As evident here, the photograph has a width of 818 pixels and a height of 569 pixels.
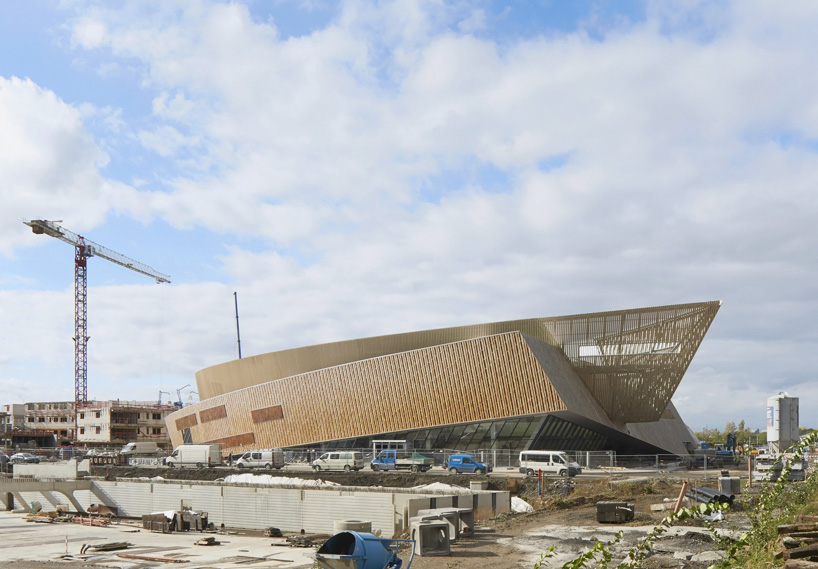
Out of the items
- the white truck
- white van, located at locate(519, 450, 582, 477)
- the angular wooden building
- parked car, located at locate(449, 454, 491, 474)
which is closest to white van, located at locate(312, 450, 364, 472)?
the angular wooden building

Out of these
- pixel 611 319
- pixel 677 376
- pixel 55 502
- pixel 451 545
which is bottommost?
pixel 55 502

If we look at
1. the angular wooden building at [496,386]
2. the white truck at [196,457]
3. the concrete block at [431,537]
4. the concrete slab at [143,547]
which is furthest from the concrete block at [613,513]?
the white truck at [196,457]

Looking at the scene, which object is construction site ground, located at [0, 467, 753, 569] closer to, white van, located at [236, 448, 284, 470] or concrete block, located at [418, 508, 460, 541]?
concrete block, located at [418, 508, 460, 541]

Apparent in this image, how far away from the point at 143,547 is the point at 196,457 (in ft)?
75.1

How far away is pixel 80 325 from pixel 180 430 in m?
67.9

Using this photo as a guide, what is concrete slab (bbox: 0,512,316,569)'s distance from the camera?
82.7 ft

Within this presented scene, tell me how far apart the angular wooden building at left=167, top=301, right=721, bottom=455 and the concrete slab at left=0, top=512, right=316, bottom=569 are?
15208mm

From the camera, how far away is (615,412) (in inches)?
2002

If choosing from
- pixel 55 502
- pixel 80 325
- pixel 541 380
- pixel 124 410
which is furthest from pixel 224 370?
pixel 80 325

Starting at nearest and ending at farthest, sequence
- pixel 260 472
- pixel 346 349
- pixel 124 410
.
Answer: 1. pixel 260 472
2. pixel 346 349
3. pixel 124 410

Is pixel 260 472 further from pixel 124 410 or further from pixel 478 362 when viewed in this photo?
pixel 124 410

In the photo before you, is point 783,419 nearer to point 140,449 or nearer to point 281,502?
point 281,502

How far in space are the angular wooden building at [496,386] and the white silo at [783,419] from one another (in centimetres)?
2085

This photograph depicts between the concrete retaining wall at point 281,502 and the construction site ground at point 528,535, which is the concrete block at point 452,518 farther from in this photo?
the concrete retaining wall at point 281,502
